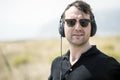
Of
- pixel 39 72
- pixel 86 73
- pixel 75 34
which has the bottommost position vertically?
pixel 39 72

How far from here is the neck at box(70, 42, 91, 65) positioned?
5004 millimetres

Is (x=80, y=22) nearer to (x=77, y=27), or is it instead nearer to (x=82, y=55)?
(x=77, y=27)

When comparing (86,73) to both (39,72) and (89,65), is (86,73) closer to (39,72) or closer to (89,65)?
(89,65)

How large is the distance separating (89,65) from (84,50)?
7.8 inches

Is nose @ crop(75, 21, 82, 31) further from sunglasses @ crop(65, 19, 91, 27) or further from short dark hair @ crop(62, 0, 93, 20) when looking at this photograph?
short dark hair @ crop(62, 0, 93, 20)

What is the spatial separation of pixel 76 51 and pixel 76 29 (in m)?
0.22

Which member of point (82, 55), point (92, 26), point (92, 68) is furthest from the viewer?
point (92, 26)

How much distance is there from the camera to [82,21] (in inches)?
196

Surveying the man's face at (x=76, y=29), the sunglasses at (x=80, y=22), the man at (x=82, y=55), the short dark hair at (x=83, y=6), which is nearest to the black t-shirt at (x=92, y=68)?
the man at (x=82, y=55)

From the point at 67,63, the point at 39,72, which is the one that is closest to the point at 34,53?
the point at 39,72

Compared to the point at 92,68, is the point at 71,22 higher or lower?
higher

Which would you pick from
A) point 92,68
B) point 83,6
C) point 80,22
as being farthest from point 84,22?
point 92,68

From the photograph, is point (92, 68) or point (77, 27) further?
point (77, 27)

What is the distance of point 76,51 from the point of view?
5055mm
